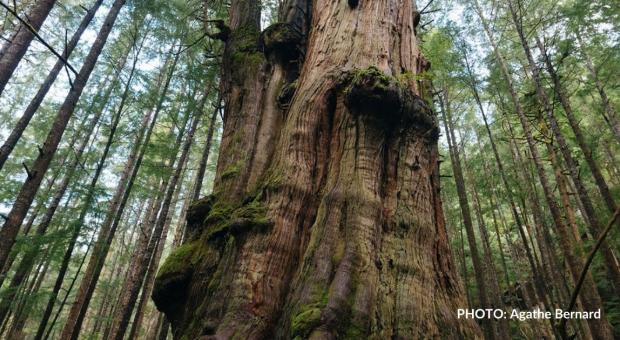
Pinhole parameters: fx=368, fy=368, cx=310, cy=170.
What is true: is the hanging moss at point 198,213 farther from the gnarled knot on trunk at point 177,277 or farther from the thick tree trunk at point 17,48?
the thick tree trunk at point 17,48

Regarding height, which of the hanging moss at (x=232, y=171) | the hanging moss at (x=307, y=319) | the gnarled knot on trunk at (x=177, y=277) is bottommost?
the hanging moss at (x=307, y=319)

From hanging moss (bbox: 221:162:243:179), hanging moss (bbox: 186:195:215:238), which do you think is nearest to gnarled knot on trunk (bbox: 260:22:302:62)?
hanging moss (bbox: 221:162:243:179)

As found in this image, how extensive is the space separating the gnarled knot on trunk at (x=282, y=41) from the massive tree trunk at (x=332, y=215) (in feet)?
1.10

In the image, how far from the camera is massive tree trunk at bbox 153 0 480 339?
6.73 feet

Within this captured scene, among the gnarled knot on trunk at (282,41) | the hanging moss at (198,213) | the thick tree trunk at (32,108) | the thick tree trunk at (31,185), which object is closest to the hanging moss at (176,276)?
the hanging moss at (198,213)

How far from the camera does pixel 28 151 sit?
19.8 meters

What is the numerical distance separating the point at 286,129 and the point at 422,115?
1.11 metres

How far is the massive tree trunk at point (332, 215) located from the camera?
2053 millimetres

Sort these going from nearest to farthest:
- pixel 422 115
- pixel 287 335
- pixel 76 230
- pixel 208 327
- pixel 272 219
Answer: pixel 287 335 < pixel 208 327 < pixel 272 219 < pixel 422 115 < pixel 76 230

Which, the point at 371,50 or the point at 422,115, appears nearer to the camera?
the point at 422,115

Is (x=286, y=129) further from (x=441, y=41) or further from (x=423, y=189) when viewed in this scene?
(x=441, y=41)

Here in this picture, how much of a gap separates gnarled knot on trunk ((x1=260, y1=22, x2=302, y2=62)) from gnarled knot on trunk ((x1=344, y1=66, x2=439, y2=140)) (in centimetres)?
142

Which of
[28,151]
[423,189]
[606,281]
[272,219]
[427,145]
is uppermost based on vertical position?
[28,151]

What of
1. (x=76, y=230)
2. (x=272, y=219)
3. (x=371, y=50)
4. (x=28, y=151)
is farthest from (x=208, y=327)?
(x=28, y=151)
